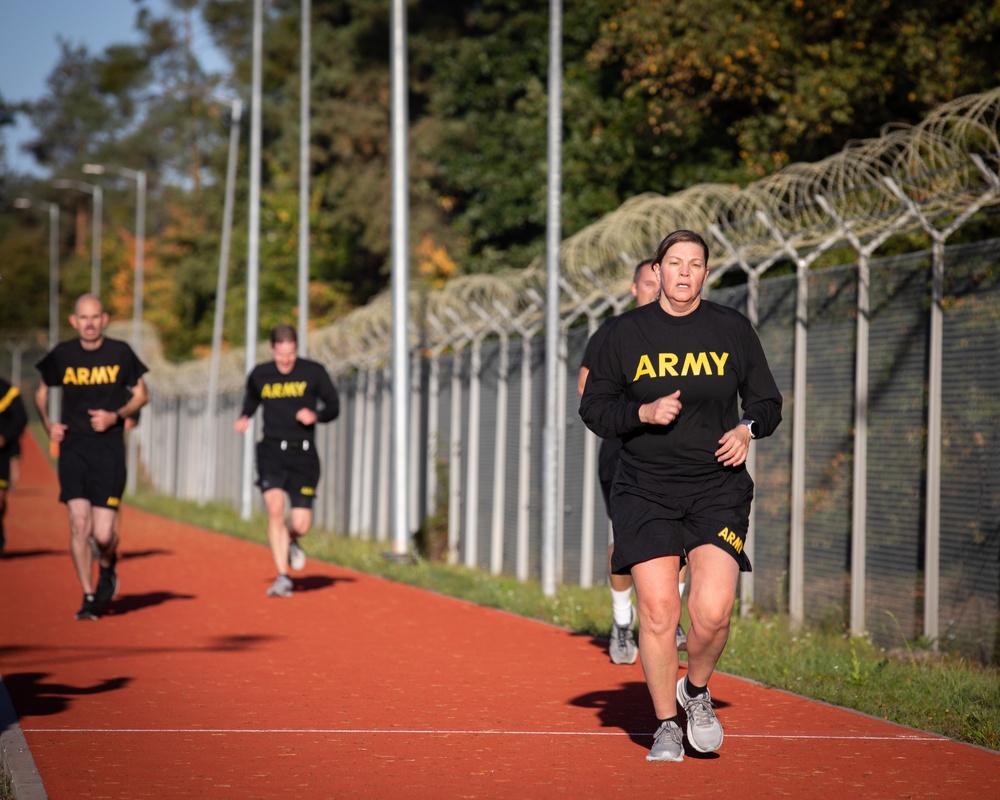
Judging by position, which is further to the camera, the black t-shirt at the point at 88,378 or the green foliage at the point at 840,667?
the black t-shirt at the point at 88,378

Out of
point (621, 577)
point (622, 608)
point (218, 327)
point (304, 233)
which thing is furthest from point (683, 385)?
point (218, 327)

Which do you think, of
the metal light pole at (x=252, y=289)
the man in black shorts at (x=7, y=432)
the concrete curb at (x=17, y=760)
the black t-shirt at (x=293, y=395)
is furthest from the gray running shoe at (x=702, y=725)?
the metal light pole at (x=252, y=289)

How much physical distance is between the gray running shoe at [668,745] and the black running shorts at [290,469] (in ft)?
23.7

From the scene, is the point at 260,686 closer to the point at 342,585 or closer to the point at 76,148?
the point at 342,585

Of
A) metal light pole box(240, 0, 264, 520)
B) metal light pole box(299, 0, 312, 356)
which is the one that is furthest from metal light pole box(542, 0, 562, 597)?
metal light pole box(240, 0, 264, 520)

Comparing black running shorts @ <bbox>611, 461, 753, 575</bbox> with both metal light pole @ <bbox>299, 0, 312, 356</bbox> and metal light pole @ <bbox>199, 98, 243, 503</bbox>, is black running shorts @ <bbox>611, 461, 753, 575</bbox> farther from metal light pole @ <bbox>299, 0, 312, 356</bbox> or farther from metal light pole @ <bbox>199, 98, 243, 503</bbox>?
metal light pole @ <bbox>199, 98, 243, 503</bbox>

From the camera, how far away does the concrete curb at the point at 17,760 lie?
572 centimetres

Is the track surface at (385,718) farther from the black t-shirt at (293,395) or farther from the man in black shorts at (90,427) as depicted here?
the black t-shirt at (293,395)

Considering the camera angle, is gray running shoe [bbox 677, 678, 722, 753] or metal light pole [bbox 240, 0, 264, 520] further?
metal light pole [bbox 240, 0, 264, 520]

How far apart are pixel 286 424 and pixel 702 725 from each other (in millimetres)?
7434

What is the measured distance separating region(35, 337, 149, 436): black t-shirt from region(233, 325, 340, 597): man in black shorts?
1638 millimetres

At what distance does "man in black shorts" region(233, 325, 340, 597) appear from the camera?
1320 cm

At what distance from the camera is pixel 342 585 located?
1492 centimetres

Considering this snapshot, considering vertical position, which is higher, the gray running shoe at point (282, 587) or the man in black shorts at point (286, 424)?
the man in black shorts at point (286, 424)
